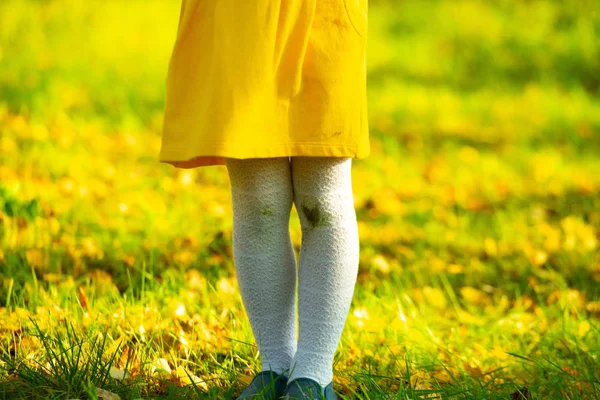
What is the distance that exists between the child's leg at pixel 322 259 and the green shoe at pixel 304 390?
2 centimetres

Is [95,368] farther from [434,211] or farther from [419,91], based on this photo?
[419,91]

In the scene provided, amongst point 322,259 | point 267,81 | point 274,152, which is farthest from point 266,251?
point 267,81

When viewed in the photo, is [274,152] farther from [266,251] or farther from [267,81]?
[266,251]

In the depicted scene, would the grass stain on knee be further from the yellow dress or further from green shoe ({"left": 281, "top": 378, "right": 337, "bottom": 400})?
green shoe ({"left": 281, "top": 378, "right": 337, "bottom": 400})

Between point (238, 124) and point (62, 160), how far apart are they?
9.31 feet

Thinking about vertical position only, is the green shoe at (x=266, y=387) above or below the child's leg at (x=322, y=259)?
below

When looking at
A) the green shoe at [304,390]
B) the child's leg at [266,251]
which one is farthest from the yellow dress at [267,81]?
the green shoe at [304,390]

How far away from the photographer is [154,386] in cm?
205

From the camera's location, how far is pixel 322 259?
6.31 ft

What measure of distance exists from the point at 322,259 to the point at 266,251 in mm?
131

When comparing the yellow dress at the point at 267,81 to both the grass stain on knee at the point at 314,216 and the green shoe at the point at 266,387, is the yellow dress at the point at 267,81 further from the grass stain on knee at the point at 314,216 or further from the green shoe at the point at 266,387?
the green shoe at the point at 266,387

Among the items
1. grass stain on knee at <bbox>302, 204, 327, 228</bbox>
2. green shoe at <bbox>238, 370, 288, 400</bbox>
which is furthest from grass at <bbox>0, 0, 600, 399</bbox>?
grass stain on knee at <bbox>302, 204, 327, 228</bbox>

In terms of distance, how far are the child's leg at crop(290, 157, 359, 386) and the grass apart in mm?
153

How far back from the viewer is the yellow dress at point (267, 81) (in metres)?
1.78
